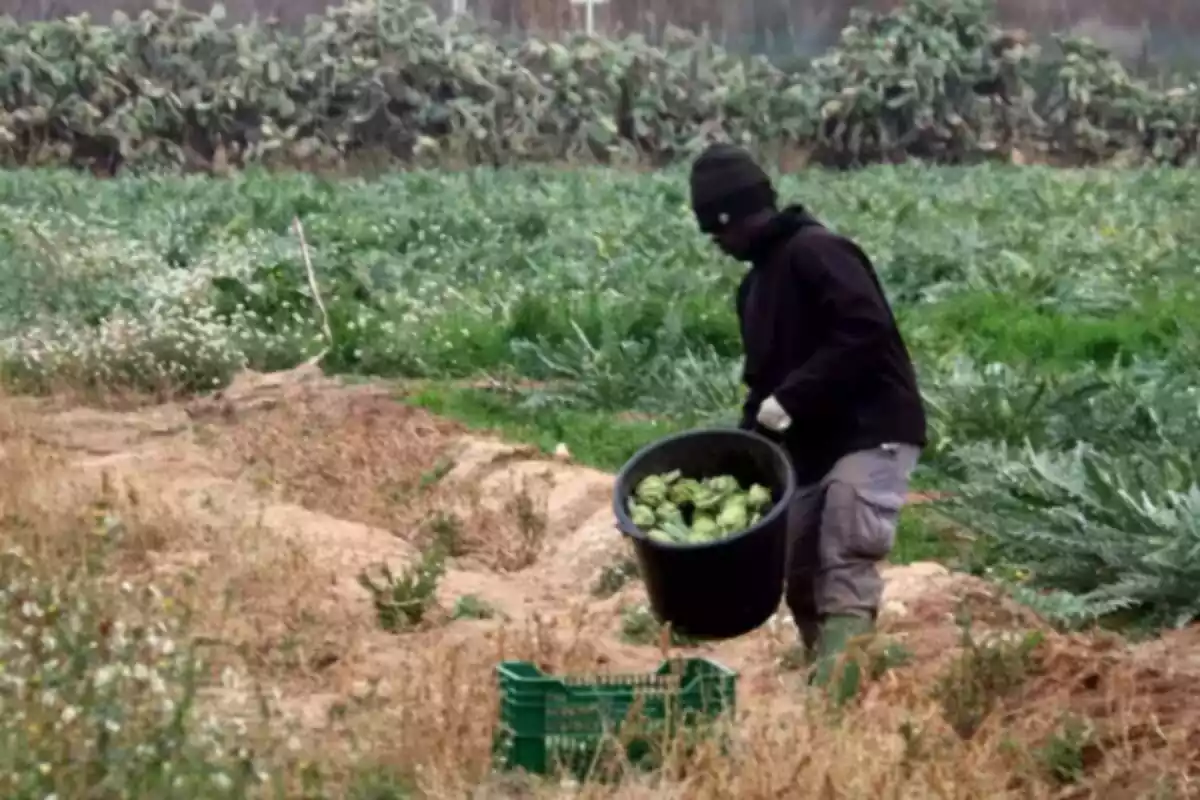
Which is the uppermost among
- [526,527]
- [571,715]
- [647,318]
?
[571,715]

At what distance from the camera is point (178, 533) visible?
25.3 feet

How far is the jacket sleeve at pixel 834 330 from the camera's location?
19.4 feet

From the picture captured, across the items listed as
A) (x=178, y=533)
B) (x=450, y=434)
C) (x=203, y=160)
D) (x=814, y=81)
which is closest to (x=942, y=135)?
(x=814, y=81)

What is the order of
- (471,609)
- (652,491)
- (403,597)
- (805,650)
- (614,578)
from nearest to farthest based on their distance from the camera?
(652,491) < (805,650) < (403,597) < (471,609) < (614,578)

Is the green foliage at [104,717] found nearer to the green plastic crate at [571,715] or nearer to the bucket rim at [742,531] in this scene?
the green plastic crate at [571,715]

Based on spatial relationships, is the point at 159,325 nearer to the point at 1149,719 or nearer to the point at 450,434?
the point at 450,434

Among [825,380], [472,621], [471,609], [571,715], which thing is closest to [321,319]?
[471,609]

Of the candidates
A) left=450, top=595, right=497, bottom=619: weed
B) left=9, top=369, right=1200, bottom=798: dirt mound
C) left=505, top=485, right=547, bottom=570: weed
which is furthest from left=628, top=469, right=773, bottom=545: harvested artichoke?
left=505, top=485, right=547, bottom=570: weed

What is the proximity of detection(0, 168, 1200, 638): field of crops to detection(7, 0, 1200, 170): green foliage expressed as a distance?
5.99 meters

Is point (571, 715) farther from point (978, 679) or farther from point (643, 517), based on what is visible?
point (978, 679)

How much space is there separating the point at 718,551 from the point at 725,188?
107cm

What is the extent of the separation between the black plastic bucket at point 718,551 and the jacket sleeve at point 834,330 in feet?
0.59

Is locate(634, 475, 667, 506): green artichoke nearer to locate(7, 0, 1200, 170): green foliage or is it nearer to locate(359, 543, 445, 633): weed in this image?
locate(359, 543, 445, 633): weed

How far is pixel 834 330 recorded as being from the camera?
596 cm
